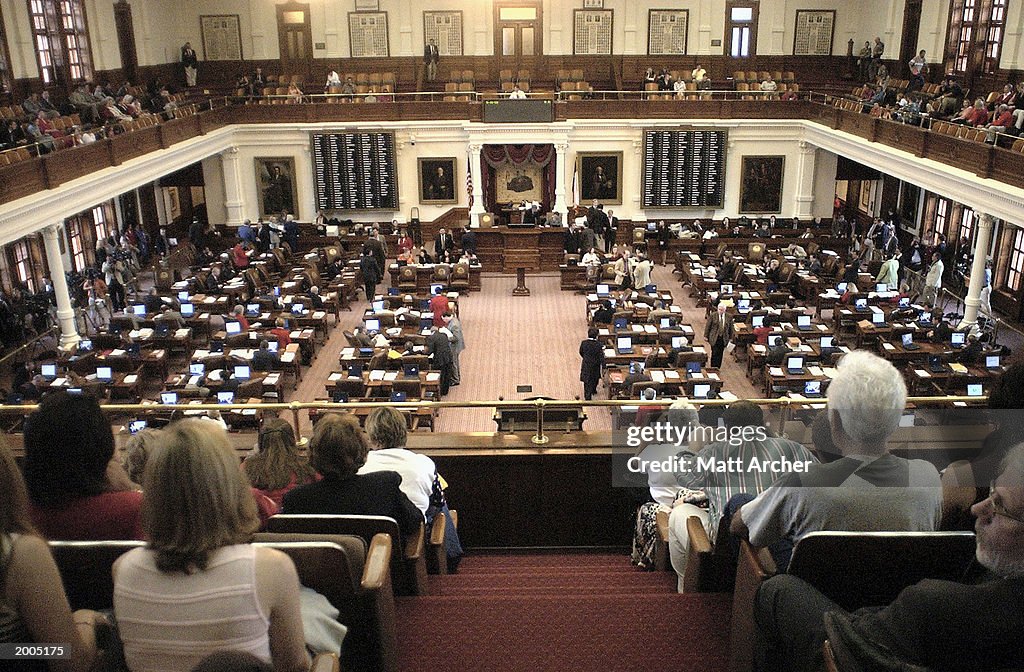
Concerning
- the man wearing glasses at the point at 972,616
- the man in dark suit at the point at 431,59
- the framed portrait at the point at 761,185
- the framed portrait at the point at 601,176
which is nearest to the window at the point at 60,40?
the man in dark suit at the point at 431,59

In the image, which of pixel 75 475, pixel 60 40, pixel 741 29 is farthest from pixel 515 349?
pixel 741 29

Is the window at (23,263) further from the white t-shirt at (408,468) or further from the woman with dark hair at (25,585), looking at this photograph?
the woman with dark hair at (25,585)

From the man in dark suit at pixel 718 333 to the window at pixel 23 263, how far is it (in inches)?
562

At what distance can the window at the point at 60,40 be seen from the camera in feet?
63.9

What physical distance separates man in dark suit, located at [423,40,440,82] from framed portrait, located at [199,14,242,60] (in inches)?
233

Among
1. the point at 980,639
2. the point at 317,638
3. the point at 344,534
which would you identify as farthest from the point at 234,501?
the point at 980,639

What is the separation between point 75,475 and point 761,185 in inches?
924

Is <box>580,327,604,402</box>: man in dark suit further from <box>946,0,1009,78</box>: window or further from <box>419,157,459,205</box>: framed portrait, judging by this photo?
<box>946,0,1009,78</box>: window

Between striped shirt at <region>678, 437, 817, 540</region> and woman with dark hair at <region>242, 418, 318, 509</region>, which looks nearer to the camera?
woman with dark hair at <region>242, 418, 318, 509</region>

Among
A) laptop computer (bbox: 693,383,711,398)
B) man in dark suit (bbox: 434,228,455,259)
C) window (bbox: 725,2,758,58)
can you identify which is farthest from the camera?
window (bbox: 725,2,758,58)

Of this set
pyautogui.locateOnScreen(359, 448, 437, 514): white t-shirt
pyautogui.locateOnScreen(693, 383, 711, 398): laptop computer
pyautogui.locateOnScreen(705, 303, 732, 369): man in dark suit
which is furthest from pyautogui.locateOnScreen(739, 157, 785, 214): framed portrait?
pyautogui.locateOnScreen(359, 448, 437, 514): white t-shirt

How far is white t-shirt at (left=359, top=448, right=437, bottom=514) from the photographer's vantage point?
3.97m

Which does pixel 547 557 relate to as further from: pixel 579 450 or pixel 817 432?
pixel 817 432

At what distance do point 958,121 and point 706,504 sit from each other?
14631 millimetres
